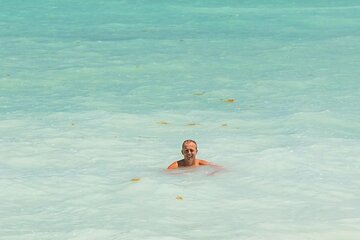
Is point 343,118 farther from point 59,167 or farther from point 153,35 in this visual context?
point 153,35

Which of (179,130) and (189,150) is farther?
(179,130)

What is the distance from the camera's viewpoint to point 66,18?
28047mm

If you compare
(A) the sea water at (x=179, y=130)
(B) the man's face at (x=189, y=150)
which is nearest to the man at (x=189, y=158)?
(B) the man's face at (x=189, y=150)

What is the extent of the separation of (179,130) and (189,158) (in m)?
2.47

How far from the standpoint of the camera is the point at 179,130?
13.1 meters

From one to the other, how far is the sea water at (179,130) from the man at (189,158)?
4.6 inches

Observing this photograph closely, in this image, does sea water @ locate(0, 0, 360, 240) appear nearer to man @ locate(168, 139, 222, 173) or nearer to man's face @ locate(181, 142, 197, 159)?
man @ locate(168, 139, 222, 173)

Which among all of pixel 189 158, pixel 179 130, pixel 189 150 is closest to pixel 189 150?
pixel 189 150

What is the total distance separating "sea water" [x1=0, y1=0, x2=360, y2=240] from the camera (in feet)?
30.0

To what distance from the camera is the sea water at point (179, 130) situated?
9148 mm

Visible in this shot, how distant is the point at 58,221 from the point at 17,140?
3798 millimetres

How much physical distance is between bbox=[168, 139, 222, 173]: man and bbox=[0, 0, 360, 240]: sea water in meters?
0.12

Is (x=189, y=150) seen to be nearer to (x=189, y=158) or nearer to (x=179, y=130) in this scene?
(x=189, y=158)

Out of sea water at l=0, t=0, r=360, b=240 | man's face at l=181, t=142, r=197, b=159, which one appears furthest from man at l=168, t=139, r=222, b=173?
sea water at l=0, t=0, r=360, b=240
